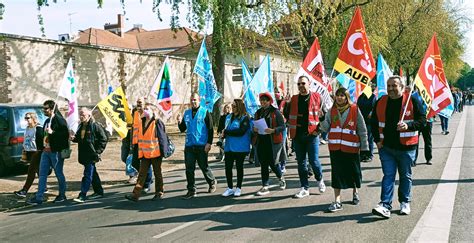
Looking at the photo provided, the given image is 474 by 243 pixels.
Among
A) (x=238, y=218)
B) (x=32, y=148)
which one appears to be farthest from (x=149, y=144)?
(x=32, y=148)

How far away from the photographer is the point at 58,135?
7762 millimetres

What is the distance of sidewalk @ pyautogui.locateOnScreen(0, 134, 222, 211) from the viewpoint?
27.5ft

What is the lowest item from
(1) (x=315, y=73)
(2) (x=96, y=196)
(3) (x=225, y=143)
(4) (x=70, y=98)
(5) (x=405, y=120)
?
(2) (x=96, y=196)

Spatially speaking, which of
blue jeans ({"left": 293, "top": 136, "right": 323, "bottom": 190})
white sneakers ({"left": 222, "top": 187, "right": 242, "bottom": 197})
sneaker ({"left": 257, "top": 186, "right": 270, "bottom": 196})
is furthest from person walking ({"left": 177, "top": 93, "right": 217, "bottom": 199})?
blue jeans ({"left": 293, "top": 136, "right": 323, "bottom": 190})

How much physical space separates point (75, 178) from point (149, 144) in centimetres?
377

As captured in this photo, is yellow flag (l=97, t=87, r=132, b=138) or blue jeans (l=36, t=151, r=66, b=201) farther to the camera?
yellow flag (l=97, t=87, r=132, b=138)

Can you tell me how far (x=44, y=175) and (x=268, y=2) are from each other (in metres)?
14.2

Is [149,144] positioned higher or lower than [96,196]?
higher

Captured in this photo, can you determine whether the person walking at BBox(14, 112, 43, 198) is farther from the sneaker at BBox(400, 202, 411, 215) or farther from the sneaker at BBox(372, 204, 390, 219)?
the sneaker at BBox(400, 202, 411, 215)

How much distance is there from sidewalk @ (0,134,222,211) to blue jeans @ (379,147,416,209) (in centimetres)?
543

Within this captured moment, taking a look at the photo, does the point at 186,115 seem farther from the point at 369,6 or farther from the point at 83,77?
the point at 369,6

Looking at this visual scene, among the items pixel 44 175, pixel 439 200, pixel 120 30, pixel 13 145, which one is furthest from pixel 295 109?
pixel 120 30

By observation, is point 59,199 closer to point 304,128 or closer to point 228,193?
point 228,193

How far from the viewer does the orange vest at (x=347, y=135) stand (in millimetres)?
6296
